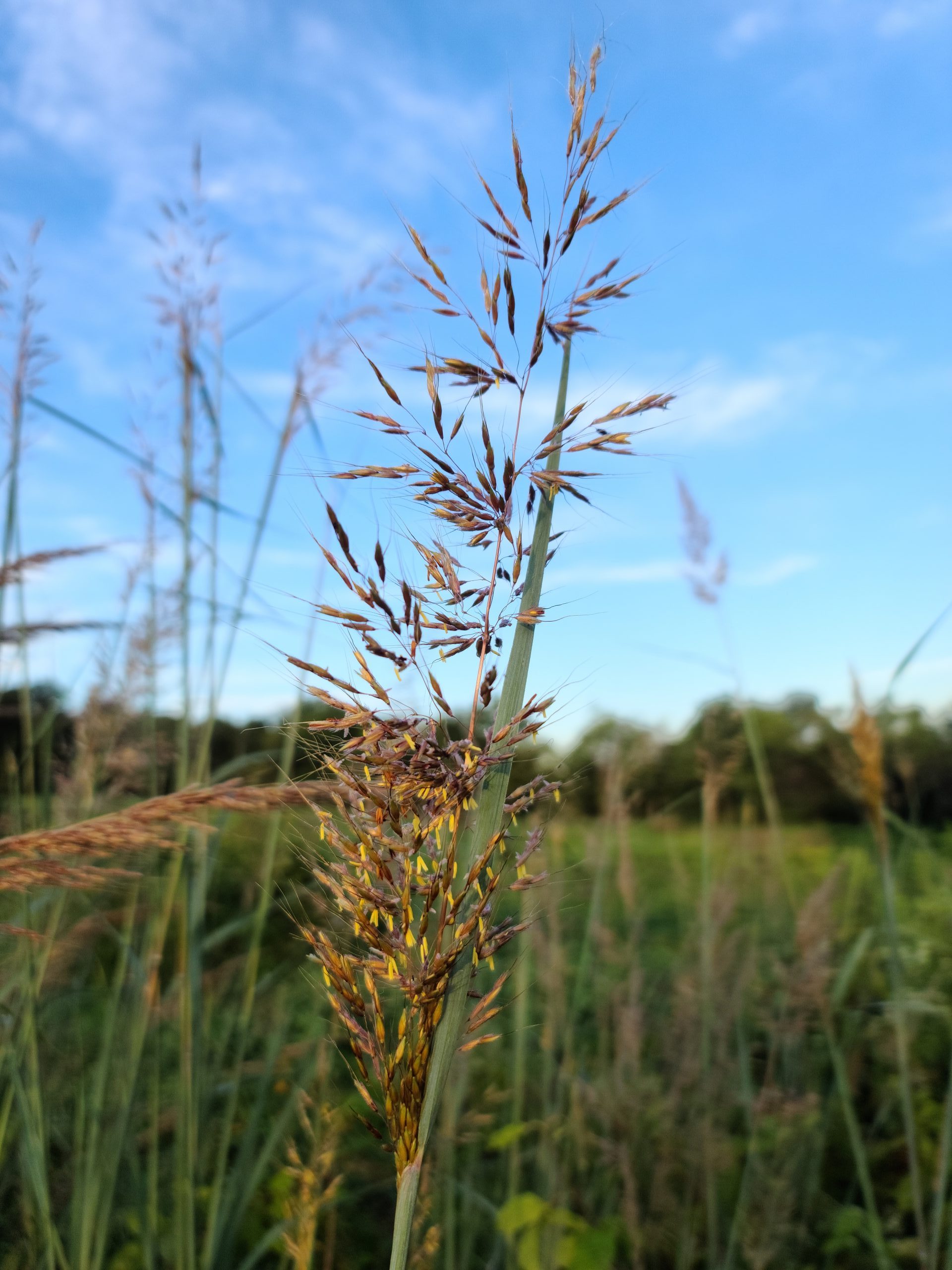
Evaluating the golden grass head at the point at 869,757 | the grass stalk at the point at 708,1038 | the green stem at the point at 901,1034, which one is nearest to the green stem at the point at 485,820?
the green stem at the point at 901,1034

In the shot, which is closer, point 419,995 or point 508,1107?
point 419,995

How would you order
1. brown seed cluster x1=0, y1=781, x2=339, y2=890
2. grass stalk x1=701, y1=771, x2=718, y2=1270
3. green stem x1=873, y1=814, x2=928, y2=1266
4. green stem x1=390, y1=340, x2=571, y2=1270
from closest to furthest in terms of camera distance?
green stem x1=390, y1=340, x2=571, y2=1270 < brown seed cluster x1=0, y1=781, x2=339, y2=890 < green stem x1=873, y1=814, x2=928, y2=1266 < grass stalk x1=701, y1=771, x2=718, y2=1270

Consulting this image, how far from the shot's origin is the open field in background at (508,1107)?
2.29m

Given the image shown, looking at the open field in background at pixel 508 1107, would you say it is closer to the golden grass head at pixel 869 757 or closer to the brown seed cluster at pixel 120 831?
the brown seed cluster at pixel 120 831

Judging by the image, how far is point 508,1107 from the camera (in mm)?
3484

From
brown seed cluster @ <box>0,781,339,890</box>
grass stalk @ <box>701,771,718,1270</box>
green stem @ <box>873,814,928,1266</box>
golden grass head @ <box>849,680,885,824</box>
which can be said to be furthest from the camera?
grass stalk @ <box>701,771,718,1270</box>

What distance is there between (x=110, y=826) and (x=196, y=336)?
1501 millimetres

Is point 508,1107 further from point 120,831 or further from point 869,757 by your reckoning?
point 120,831

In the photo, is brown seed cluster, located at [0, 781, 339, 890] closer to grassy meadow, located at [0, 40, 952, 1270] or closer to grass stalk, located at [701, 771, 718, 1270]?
grassy meadow, located at [0, 40, 952, 1270]

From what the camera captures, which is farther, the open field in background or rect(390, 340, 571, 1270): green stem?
the open field in background

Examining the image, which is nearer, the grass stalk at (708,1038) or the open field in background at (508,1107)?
the open field in background at (508,1107)

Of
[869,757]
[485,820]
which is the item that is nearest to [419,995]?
[485,820]

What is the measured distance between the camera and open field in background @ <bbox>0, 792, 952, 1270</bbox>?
7.50 feet

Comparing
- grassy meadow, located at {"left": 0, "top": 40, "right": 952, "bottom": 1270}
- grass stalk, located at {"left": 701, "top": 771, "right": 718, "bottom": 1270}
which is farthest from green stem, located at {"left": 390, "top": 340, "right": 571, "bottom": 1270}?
grass stalk, located at {"left": 701, "top": 771, "right": 718, "bottom": 1270}
